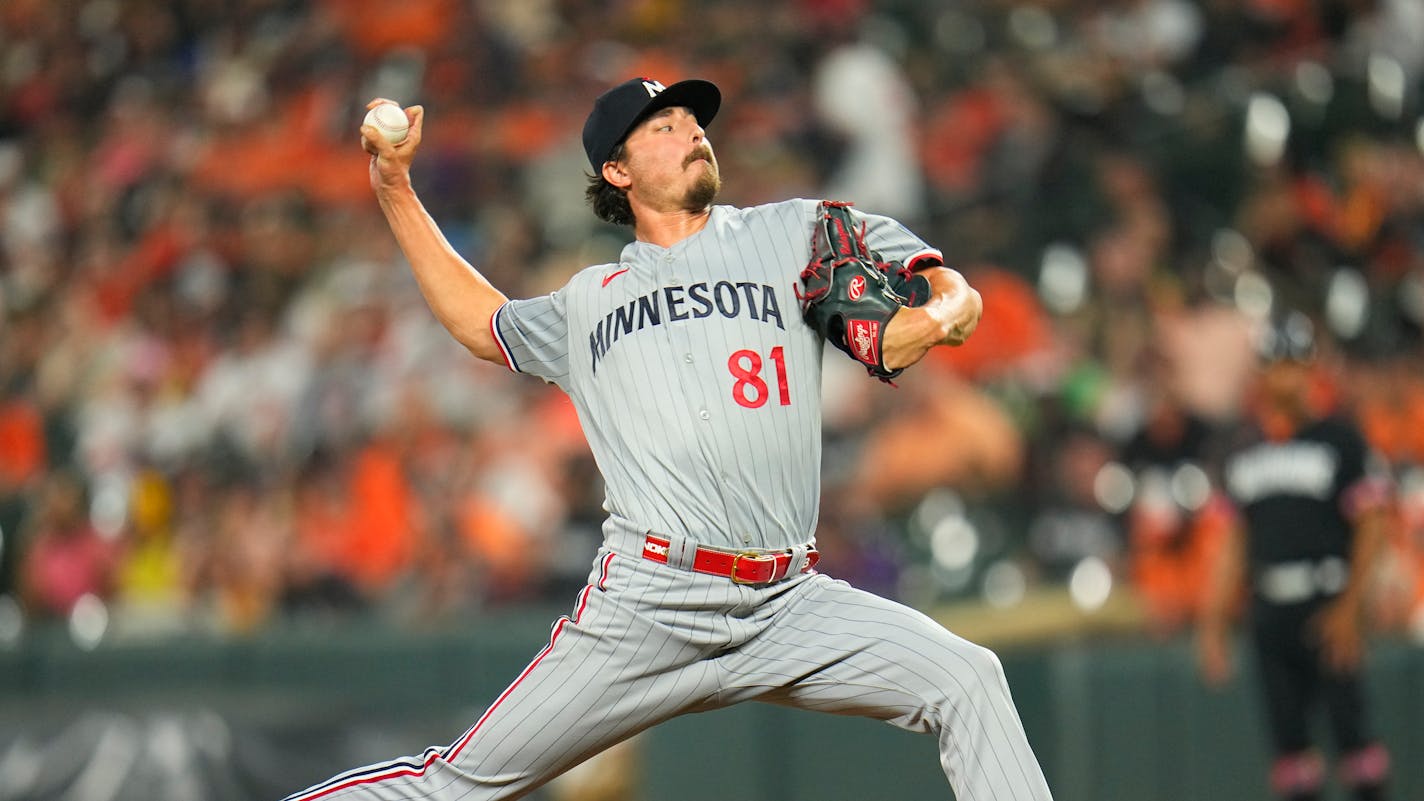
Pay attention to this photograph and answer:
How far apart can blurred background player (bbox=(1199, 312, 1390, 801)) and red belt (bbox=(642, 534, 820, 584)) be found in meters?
3.54

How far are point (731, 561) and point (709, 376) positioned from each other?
0.38 meters

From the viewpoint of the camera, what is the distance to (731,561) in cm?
368

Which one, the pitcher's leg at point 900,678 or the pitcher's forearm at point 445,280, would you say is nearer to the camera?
the pitcher's leg at point 900,678

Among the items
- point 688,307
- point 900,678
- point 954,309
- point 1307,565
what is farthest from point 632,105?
point 1307,565

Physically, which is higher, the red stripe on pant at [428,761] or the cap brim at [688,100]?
the cap brim at [688,100]

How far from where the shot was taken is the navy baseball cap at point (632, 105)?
3.90 meters

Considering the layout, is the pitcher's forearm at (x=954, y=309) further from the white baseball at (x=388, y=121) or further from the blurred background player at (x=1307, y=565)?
the blurred background player at (x=1307, y=565)

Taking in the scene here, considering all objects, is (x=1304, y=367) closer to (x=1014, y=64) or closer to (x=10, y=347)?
(x=1014, y=64)

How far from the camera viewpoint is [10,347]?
1223cm

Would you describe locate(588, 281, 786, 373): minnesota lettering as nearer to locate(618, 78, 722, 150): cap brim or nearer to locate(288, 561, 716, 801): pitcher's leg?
locate(618, 78, 722, 150): cap brim

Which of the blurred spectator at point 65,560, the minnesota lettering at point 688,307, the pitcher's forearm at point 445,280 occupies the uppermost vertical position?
the pitcher's forearm at point 445,280

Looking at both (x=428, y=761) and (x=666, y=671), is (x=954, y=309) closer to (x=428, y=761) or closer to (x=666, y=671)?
(x=666, y=671)

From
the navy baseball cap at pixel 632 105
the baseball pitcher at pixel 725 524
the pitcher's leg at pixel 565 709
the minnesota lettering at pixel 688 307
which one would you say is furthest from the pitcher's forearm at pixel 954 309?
the pitcher's leg at pixel 565 709

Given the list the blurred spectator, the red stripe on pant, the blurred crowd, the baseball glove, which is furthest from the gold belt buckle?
the blurred spectator
